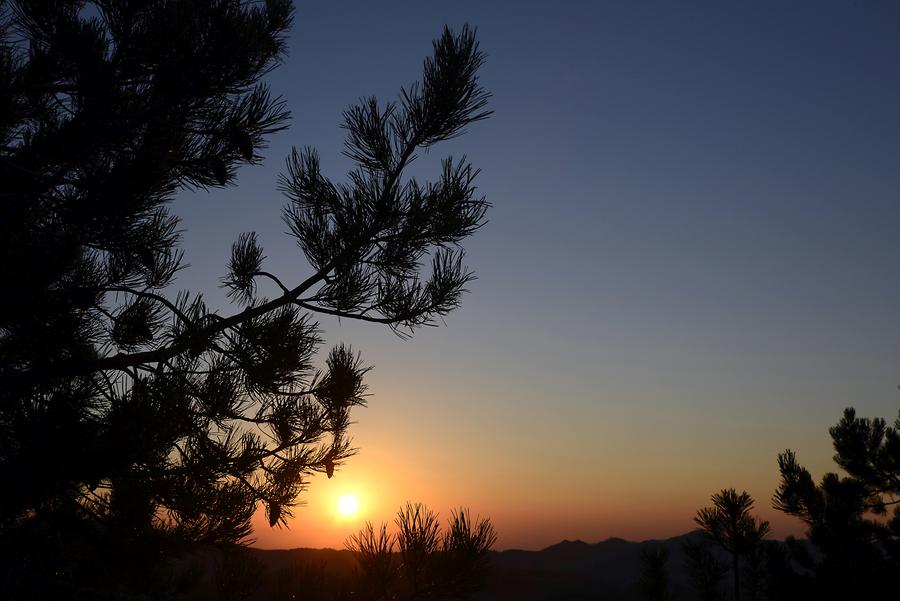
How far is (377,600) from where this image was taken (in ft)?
8.21

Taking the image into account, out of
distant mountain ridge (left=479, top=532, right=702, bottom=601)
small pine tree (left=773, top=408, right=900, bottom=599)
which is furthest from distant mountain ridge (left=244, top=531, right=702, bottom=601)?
small pine tree (left=773, top=408, right=900, bottom=599)

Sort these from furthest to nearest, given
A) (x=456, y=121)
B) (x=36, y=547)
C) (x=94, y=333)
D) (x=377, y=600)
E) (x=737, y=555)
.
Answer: (x=737, y=555)
(x=94, y=333)
(x=456, y=121)
(x=36, y=547)
(x=377, y=600)

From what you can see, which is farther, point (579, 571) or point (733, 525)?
point (579, 571)

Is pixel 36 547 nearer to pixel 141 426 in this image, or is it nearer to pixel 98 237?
pixel 141 426

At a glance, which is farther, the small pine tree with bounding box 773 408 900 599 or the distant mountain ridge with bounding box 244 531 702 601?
the distant mountain ridge with bounding box 244 531 702 601

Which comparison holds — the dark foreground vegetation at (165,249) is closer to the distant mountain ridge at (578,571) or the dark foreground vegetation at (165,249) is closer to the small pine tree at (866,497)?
the distant mountain ridge at (578,571)

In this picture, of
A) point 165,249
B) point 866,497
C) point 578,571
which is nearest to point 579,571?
point 578,571

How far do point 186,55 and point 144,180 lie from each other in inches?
32.8

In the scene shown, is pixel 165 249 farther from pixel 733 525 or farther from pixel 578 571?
pixel 578 571

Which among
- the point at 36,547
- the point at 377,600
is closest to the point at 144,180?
the point at 36,547

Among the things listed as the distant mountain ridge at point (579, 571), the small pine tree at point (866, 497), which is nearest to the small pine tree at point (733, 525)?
the small pine tree at point (866, 497)

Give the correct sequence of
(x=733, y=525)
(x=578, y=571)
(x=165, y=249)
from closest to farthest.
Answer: (x=165, y=249) < (x=733, y=525) < (x=578, y=571)

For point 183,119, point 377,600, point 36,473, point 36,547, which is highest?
point 183,119

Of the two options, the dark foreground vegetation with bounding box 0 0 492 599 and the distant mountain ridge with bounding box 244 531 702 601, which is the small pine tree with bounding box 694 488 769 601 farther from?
the dark foreground vegetation with bounding box 0 0 492 599
